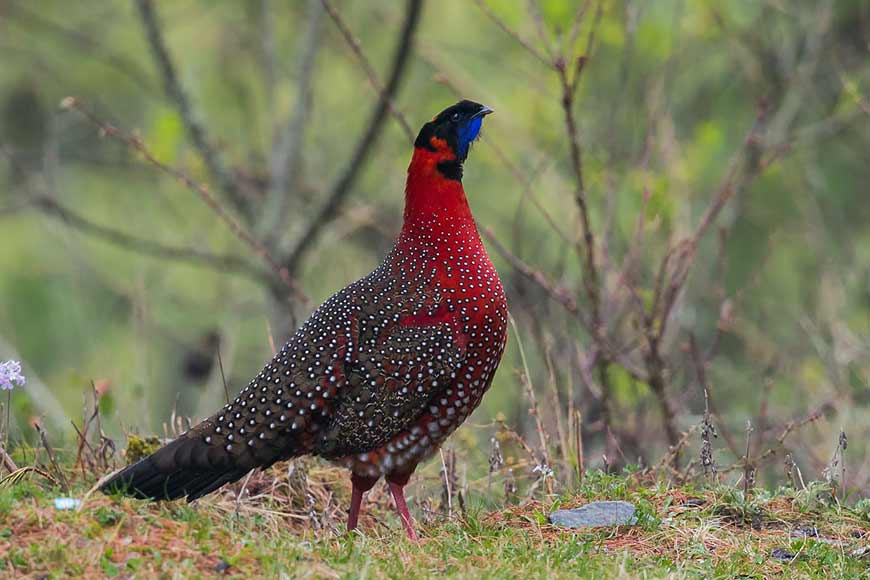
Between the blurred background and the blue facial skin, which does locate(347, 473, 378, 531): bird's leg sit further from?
the blue facial skin

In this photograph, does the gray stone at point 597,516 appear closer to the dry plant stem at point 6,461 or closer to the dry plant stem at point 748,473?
the dry plant stem at point 748,473

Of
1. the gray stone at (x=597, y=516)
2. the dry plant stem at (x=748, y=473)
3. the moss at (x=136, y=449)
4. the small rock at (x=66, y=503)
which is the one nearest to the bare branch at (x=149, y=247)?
the moss at (x=136, y=449)

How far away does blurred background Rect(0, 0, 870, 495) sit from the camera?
814cm

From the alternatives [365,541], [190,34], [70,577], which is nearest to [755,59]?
[190,34]

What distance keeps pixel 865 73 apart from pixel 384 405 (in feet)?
31.2

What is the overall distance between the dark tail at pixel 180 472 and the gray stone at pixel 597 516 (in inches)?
53.0

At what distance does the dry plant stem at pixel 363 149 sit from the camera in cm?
916

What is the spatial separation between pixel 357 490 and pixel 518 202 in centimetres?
822

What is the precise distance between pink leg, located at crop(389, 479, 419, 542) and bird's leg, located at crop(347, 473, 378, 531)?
11 centimetres

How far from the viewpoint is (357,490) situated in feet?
18.7

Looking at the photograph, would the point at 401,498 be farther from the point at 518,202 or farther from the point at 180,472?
the point at 518,202

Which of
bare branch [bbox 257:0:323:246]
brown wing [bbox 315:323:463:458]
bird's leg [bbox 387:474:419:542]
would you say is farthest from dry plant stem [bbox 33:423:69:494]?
bare branch [bbox 257:0:323:246]

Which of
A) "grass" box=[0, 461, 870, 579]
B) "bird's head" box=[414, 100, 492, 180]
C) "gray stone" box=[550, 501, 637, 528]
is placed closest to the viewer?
"grass" box=[0, 461, 870, 579]

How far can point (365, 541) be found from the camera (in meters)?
4.99
